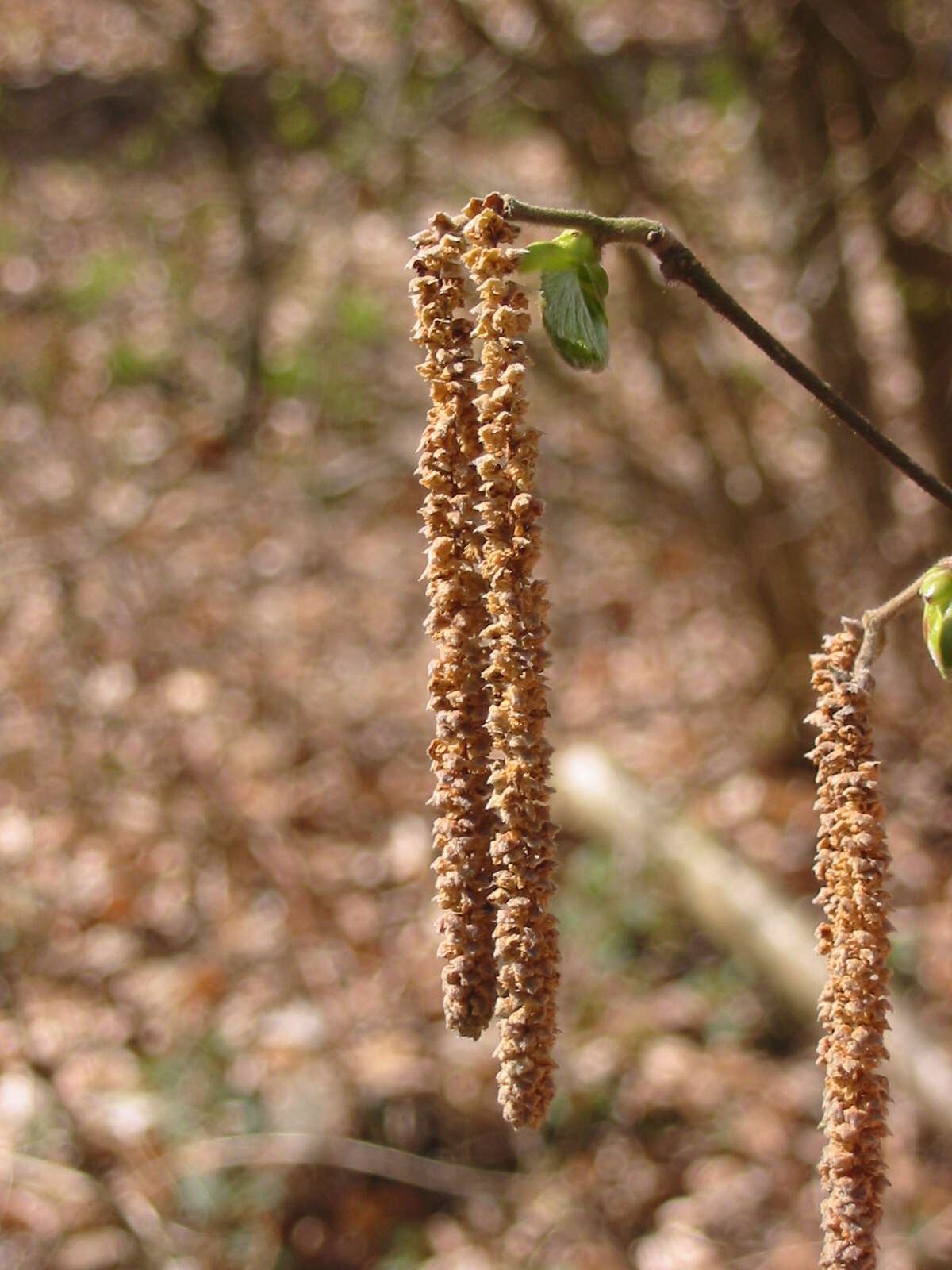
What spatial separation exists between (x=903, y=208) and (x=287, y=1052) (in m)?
2.71

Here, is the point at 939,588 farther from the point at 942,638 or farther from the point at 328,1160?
the point at 328,1160

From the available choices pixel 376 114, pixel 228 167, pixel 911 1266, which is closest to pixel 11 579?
pixel 228 167

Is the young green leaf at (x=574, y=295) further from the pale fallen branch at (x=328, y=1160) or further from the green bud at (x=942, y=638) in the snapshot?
the pale fallen branch at (x=328, y=1160)

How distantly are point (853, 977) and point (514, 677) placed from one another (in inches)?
15.4

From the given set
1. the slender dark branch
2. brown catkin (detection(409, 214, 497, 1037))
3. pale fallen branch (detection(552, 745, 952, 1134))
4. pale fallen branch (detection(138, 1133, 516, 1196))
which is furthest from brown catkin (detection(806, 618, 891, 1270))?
pale fallen branch (detection(138, 1133, 516, 1196))

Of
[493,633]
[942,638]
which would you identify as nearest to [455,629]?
[493,633]

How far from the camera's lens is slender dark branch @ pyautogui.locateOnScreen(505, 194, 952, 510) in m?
1.09

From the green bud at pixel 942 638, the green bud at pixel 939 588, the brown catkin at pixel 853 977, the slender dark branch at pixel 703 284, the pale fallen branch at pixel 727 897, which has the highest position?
the pale fallen branch at pixel 727 897

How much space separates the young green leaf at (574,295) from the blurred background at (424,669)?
1615mm

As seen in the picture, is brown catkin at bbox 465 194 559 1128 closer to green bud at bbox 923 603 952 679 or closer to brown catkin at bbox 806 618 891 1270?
brown catkin at bbox 806 618 891 1270

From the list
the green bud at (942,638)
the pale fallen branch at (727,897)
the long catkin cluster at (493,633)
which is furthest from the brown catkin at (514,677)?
the pale fallen branch at (727,897)

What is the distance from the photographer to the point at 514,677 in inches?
41.1

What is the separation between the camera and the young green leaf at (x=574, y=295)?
1.16 metres

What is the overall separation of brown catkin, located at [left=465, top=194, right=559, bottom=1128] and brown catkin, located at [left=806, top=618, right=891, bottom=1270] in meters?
0.25
